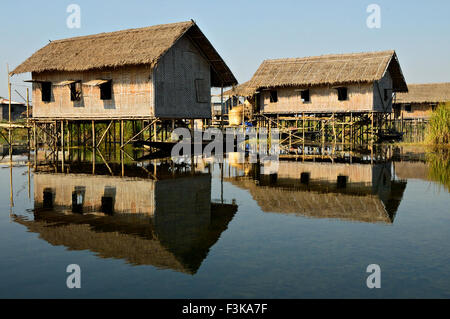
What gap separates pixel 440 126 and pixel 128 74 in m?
15.3

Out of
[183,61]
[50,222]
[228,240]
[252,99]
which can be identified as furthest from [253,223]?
[252,99]

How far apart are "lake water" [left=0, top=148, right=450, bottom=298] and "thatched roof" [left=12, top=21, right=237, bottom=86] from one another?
940 centimetres

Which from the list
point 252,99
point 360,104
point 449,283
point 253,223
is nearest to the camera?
point 449,283

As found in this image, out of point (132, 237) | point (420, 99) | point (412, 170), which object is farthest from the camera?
point (420, 99)

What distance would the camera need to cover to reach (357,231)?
23.0 feet

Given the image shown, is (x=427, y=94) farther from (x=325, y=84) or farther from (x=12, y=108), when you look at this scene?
(x=12, y=108)

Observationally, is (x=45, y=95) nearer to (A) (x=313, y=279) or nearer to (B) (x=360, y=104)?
(B) (x=360, y=104)

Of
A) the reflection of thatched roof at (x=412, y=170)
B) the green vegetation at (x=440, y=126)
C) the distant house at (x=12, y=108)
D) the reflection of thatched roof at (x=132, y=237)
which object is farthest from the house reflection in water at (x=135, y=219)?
the distant house at (x=12, y=108)

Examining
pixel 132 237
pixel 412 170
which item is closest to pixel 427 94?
pixel 412 170

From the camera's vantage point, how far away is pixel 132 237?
21.5 ft

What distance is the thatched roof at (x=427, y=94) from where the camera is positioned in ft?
139

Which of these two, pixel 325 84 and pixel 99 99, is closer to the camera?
pixel 99 99

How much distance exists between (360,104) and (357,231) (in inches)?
896
